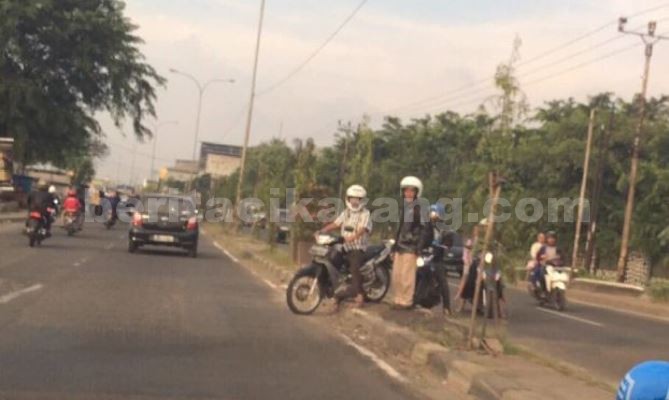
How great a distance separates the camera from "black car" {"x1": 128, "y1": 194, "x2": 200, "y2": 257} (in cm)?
2453

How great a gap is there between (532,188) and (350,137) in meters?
9.86

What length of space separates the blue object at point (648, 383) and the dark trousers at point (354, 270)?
10773mm

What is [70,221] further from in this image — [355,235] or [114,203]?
[355,235]

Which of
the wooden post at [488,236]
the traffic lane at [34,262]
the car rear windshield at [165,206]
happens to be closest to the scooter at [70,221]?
the traffic lane at [34,262]

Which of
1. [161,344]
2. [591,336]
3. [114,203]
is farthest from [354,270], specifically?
[114,203]

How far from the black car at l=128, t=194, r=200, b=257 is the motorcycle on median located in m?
11.6

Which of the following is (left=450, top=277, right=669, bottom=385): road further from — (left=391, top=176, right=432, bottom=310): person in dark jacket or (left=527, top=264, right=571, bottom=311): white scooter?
(left=391, top=176, right=432, bottom=310): person in dark jacket

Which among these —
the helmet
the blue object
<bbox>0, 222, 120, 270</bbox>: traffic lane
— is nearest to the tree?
<bbox>0, 222, 120, 270</bbox>: traffic lane

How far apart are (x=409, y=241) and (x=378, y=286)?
157 cm

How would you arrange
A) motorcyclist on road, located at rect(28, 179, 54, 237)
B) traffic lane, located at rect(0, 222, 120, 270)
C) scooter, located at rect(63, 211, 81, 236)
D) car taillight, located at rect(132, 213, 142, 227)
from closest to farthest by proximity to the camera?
traffic lane, located at rect(0, 222, 120, 270)
motorcyclist on road, located at rect(28, 179, 54, 237)
car taillight, located at rect(132, 213, 142, 227)
scooter, located at rect(63, 211, 81, 236)

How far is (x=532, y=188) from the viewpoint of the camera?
147 ft

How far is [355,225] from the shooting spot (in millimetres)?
13664

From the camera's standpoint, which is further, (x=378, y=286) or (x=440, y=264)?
(x=378, y=286)

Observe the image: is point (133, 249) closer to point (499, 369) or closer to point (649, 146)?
point (499, 369)
